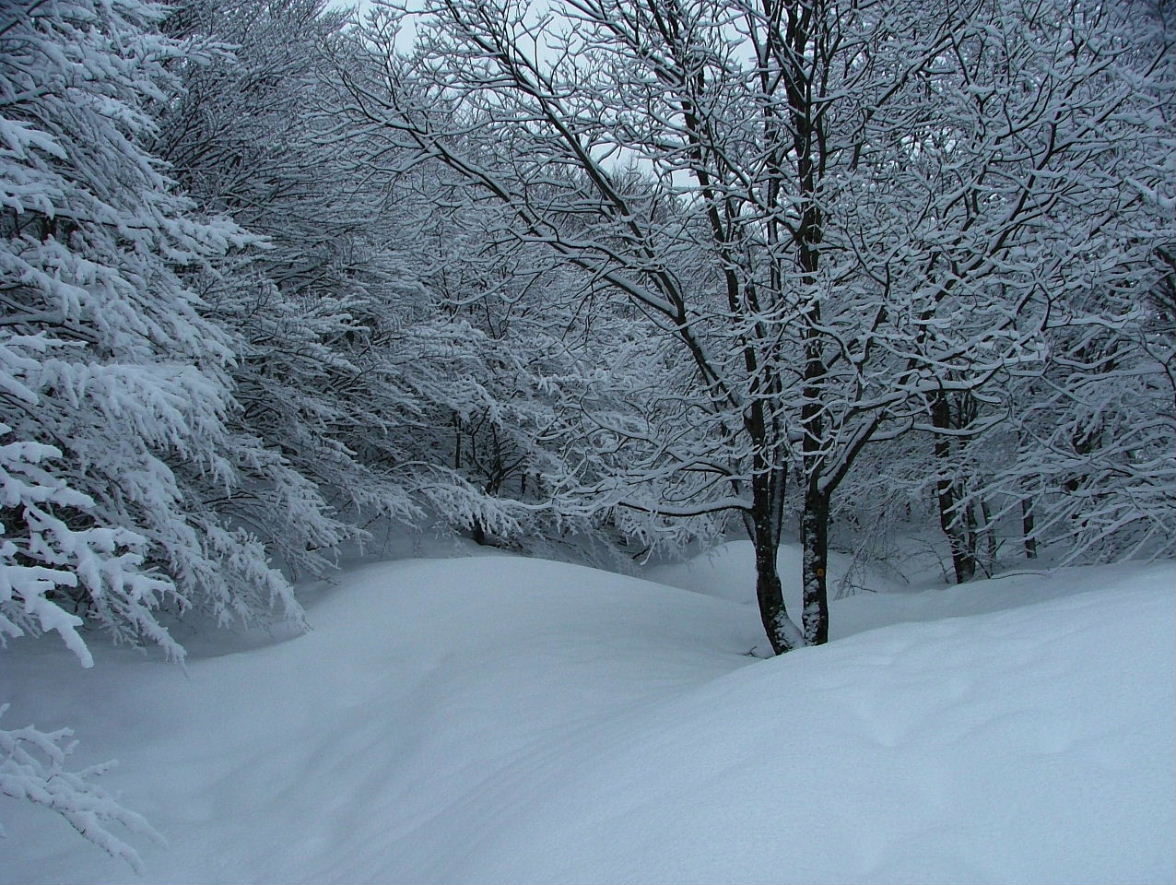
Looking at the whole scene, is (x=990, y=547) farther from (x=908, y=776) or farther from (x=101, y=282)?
(x=101, y=282)

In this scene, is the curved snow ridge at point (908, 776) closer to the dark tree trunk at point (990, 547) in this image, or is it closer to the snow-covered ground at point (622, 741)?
the snow-covered ground at point (622, 741)

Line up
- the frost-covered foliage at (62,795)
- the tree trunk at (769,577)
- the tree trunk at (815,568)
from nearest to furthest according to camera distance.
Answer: the frost-covered foliage at (62,795)
the tree trunk at (815,568)
the tree trunk at (769,577)

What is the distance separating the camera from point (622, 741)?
3188 millimetres

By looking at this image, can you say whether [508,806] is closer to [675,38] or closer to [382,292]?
[675,38]

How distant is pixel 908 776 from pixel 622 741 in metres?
1.39

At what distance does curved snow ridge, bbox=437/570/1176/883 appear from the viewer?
1722 mm

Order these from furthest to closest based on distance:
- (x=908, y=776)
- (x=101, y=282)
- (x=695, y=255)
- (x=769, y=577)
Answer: (x=695, y=255) → (x=769, y=577) → (x=101, y=282) → (x=908, y=776)

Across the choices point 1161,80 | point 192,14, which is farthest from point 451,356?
point 1161,80

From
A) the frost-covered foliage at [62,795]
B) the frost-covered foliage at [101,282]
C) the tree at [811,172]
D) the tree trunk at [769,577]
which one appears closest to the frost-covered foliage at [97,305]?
the frost-covered foliage at [101,282]

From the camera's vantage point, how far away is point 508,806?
3.05 metres

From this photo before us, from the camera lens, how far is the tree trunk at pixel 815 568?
642 cm

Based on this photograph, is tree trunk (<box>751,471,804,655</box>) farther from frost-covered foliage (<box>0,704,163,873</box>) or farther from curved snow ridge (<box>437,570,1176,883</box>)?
frost-covered foliage (<box>0,704,163,873</box>)

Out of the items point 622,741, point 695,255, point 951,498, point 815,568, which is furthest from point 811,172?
point 951,498

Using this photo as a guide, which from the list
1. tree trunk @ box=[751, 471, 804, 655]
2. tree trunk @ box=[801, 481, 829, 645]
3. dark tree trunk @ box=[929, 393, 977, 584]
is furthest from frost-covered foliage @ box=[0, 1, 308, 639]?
dark tree trunk @ box=[929, 393, 977, 584]
